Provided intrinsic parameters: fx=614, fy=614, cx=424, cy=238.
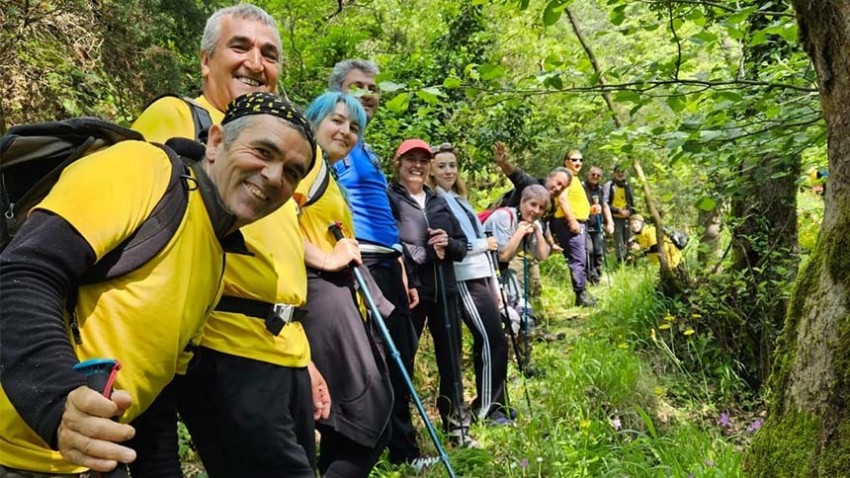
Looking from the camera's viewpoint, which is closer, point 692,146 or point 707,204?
point 692,146

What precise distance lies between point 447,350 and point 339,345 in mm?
1946

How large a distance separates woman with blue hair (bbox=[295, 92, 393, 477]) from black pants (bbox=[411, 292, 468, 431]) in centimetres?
166

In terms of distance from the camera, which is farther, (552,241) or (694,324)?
(552,241)

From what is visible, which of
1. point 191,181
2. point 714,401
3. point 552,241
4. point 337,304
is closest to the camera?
point 191,181

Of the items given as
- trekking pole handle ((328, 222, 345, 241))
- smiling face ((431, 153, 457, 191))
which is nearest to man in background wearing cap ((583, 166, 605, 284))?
smiling face ((431, 153, 457, 191))

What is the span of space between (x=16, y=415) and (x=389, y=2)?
36.4ft

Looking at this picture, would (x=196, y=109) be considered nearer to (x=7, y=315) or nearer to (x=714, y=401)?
(x=7, y=315)

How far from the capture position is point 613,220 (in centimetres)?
1088

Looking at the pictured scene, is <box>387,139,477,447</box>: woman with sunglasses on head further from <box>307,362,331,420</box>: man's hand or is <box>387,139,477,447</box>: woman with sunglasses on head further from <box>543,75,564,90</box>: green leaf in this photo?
<box>307,362,331,420</box>: man's hand

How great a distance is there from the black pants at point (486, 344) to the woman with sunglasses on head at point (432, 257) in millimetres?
168

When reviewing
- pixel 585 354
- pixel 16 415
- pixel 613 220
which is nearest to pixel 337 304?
pixel 16 415

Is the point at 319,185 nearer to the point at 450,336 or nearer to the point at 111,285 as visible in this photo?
the point at 111,285

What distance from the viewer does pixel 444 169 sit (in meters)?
5.10


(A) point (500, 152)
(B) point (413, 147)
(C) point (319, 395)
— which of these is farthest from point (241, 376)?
(A) point (500, 152)
